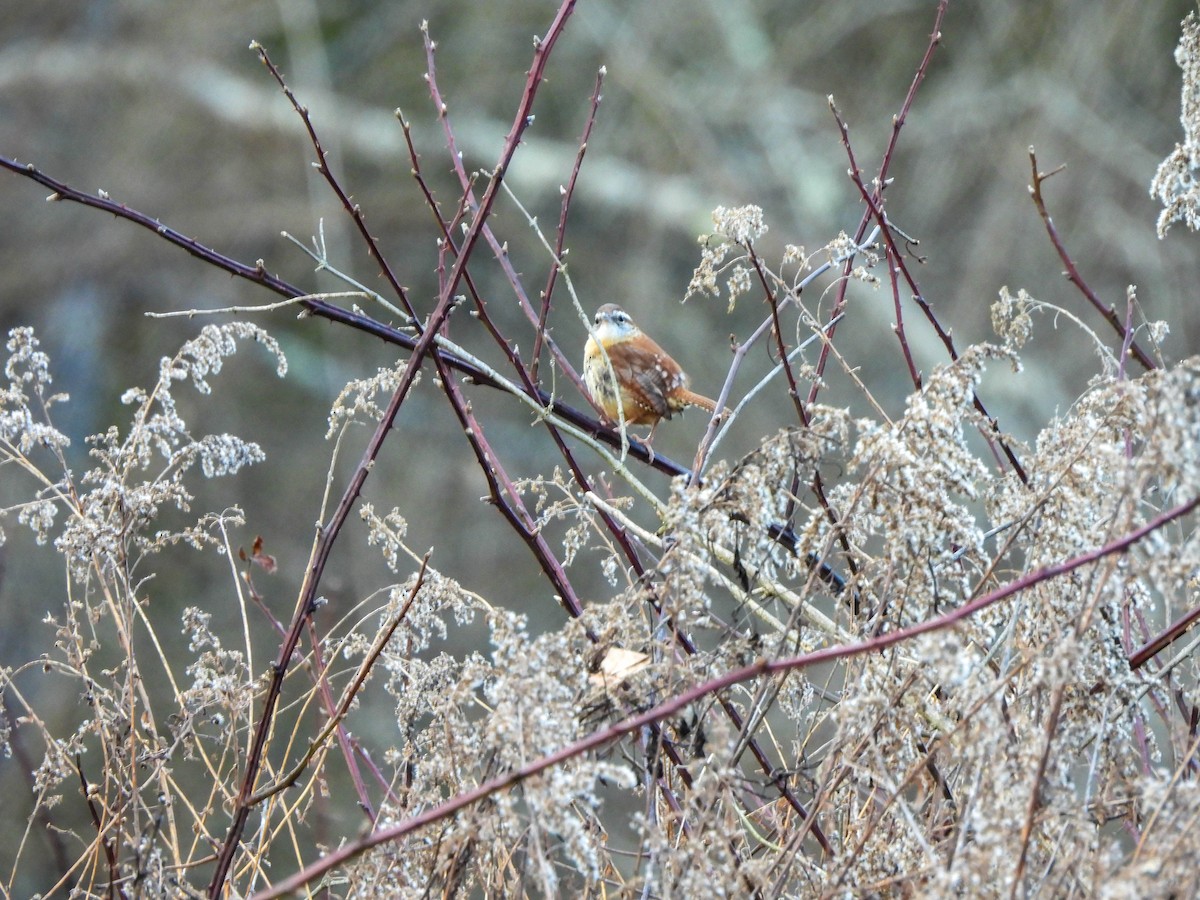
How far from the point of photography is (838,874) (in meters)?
1.39

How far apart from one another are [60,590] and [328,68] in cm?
456

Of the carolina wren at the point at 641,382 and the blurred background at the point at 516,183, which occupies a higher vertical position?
the blurred background at the point at 516,183

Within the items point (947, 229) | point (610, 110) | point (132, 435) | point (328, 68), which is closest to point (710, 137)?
point (610, 110)

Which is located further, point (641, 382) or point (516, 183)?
point (516, 183)

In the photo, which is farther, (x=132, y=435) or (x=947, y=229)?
(x=947, y=229)

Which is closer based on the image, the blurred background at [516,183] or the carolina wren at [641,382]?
the carolina wren at [641,382]

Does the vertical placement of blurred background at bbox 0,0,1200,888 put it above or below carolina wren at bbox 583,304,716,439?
above

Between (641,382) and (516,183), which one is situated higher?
(516,183)

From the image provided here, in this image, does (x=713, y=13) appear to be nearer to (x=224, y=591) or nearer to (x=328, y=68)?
(x=328, y=68)

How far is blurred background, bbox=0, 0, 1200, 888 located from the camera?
8383 millimetres

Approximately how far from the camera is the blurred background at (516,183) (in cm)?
838

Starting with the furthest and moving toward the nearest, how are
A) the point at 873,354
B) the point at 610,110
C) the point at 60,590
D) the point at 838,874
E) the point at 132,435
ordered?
the point at 610,110 < the point at 873,354 < the point at 60,590 < the point at 132,435 < the point at 838,874

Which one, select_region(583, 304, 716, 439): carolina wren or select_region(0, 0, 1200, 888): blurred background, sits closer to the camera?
select_region(583, 304, 716, 439): carolina wren

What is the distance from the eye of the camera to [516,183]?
977cm
